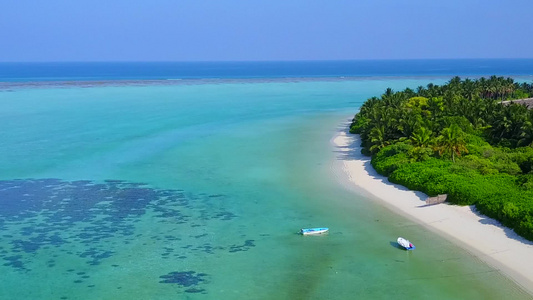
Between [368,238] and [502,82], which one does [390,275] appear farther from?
Answer: [502,82]

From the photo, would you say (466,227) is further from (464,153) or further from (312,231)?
(464,153)

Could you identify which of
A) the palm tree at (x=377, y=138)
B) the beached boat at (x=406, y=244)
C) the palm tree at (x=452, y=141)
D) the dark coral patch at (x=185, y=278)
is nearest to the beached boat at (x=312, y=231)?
the beached boat at (x=406, y=244)

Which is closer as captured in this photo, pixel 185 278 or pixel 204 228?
pixel 185 278

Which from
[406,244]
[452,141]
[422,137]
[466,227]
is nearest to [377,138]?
[422,137]

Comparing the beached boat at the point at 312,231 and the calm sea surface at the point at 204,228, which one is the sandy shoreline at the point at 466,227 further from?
the beached boat at the point at 312,231

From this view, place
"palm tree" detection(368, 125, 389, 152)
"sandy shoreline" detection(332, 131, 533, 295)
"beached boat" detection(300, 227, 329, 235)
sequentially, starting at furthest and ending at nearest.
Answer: "palm tree" detection(368, 125, 389, 152)
"beached boat" detection(300, 227, 329, 235)
"sandy shoreline" detection(332, 131, 533, 295)

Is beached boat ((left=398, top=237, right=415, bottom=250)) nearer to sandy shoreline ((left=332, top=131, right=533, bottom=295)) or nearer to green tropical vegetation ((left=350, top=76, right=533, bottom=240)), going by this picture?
sandy shoreline ((left=332, top=131, right=533, bottom=295))

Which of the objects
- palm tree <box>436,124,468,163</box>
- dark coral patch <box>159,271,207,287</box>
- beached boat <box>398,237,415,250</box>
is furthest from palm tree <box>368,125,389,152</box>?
dark coral patch <box>159,271,207,287</box>
